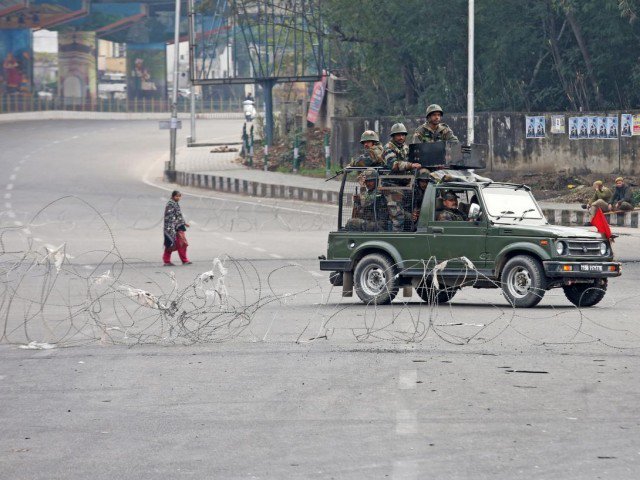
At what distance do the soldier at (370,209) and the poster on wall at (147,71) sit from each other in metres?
100

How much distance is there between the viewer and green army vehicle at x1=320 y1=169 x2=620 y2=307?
56.9 ft

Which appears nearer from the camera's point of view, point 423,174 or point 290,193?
point 423,174

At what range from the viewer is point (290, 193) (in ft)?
149

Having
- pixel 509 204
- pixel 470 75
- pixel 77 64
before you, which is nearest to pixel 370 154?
pixel 509 204

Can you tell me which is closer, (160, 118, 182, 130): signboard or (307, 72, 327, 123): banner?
(160, 118, 182, 130): signboard

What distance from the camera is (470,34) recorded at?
137 feet

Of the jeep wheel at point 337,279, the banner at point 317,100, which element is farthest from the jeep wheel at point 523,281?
the banner at point 317,100

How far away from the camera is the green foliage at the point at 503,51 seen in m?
42.7

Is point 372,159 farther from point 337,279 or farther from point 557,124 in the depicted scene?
point 557,124

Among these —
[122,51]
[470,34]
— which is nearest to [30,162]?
[470,34]

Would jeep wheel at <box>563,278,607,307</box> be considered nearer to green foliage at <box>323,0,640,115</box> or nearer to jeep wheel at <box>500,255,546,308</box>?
jeep wheel at <box>500,255,546,308</box>

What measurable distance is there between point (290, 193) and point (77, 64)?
72779 millimetres

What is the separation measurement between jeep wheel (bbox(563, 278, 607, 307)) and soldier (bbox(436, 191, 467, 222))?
5.49 ft

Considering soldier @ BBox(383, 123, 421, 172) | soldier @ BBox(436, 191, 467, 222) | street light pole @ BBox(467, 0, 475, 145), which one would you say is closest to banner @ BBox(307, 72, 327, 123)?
street light pole @ BBox(467, 0, 475, 145)
